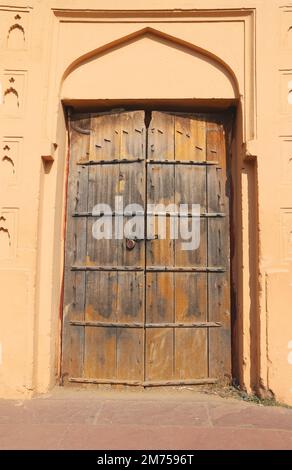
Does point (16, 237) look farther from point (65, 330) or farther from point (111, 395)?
point (111, 395)

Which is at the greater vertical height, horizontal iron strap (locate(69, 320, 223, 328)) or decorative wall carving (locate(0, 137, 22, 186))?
decorative wall carving (locate(0, 137, 22, 186))

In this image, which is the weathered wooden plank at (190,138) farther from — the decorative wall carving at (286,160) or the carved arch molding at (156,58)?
the decorative wall carving at (286,160)

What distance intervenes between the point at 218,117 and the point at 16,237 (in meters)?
2.24

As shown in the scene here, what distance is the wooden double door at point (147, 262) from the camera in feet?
12.8

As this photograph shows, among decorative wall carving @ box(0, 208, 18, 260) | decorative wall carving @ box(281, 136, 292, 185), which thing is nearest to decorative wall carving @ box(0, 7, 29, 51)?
decorative wall carving @ box(0, 208, 18, 260)

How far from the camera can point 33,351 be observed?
360cm

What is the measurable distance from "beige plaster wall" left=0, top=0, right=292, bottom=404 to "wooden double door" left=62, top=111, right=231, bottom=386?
16 centimetres

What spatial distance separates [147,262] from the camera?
3969mm

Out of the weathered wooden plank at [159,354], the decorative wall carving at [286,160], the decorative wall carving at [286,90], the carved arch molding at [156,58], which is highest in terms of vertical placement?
the carved arch molding at [156,58]

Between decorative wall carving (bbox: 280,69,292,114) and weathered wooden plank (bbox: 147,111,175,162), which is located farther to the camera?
weathered wooden plank (bbox: 147,111,175,162)

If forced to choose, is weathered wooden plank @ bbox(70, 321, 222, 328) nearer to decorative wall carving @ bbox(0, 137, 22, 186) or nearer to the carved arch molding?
decorative wall carving @ bbox(0, 137, 22, 186)

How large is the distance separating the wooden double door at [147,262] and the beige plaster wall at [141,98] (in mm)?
162

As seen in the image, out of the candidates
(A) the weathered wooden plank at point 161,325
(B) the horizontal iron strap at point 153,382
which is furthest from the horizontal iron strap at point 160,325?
(B) the horizontal iron strap at point 153,382

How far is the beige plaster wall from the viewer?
142 inches
